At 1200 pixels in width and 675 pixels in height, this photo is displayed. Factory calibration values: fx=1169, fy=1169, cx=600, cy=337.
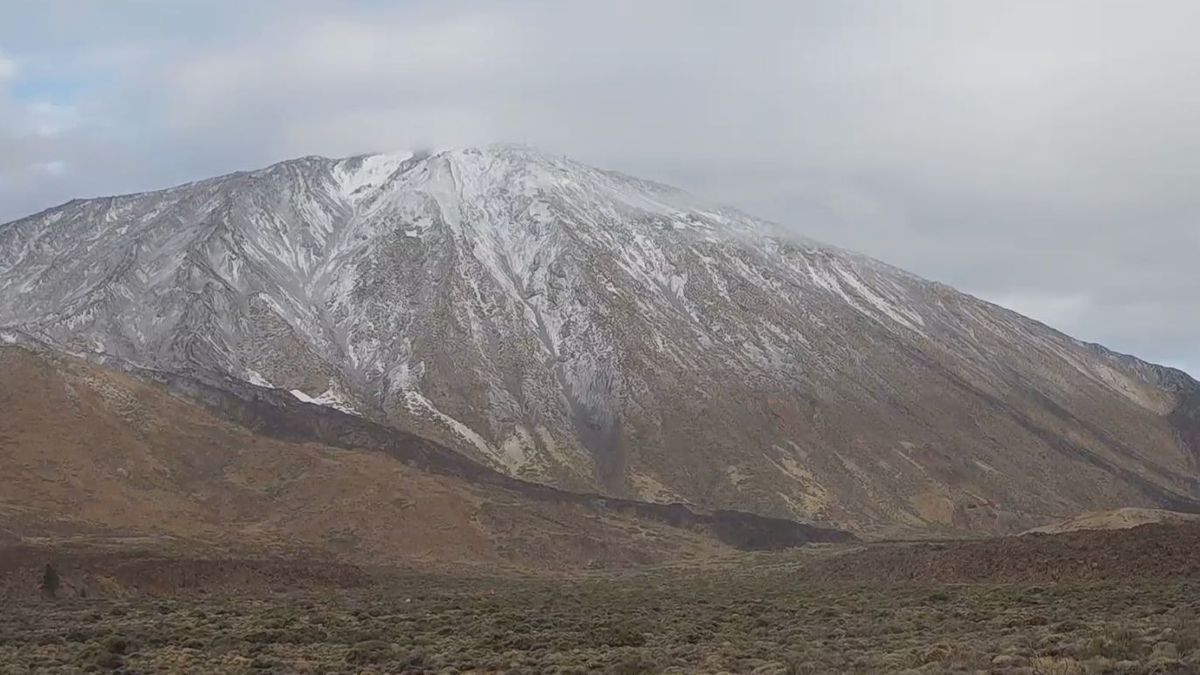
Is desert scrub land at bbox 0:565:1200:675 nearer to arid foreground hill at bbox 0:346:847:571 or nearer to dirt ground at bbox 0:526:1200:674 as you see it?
dirt ground at bbox 0:526:1200:674

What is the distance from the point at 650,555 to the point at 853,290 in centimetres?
9993

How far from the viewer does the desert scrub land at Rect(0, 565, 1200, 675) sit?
19.8 metres

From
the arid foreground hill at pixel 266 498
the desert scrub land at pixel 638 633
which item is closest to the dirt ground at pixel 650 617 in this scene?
the desert scrub land at pixel 638 633

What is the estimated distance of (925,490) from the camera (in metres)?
123

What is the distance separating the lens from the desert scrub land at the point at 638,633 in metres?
19.8

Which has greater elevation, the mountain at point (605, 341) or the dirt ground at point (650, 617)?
the mountain at point (605, 341)

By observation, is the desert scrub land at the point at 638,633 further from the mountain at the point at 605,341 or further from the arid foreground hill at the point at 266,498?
the mountain at the point at 605,341

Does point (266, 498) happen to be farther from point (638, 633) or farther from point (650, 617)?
point (638, 633)

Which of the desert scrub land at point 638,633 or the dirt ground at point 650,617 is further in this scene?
the dirt ground at point 650,617

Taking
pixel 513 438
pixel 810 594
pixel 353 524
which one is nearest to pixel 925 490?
pixel 513 438

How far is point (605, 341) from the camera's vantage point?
14462cm

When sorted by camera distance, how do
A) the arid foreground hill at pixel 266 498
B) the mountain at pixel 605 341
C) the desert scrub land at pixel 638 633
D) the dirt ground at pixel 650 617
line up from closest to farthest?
the desert scrub land at pixel 638 633 < the dirt ground at pixel 650 617 < the arid foreground hill at pixel 266 498 < the mountain at pixel 605 341

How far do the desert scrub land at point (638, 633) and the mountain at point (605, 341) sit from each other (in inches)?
3060

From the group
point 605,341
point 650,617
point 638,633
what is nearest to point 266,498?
point 650,617
